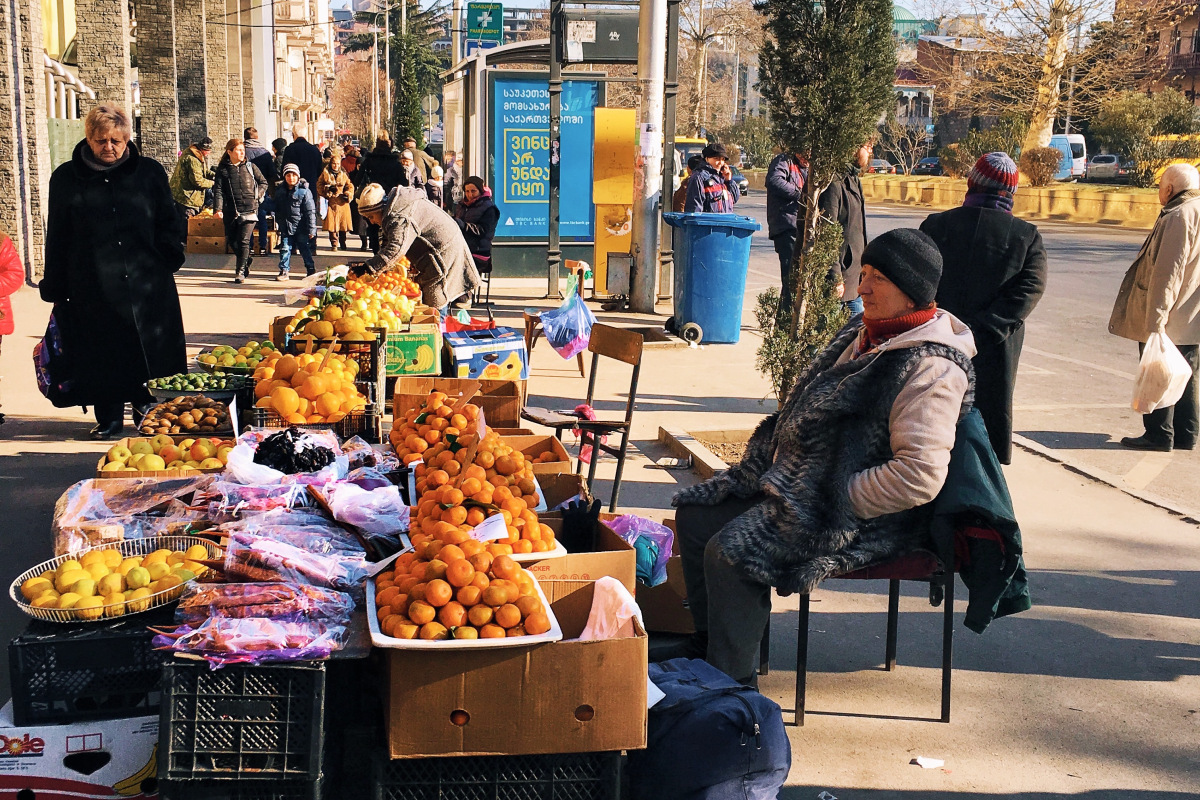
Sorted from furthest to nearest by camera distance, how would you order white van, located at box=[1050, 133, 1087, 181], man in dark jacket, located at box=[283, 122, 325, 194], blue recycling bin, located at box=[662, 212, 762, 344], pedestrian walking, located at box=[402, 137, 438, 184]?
white van, located at box=[1050, 133, 1087, 181] < pedestrian walking, located at box=[402, 137, 438, 184] < man in dark jacket, located at box=[283, 122, 325, 194] < blue recycling bin, located at box=[662, 212, 762, 344]

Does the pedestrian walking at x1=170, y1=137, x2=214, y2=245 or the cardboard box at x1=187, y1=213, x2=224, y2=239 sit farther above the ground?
the pedestrian walking at x1=170, y1=137, x2=214, y2=245

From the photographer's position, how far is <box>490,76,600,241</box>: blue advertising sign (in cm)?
1614

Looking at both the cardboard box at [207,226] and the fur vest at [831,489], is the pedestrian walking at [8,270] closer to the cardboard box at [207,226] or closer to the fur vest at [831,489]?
the fur vest at [831,489]

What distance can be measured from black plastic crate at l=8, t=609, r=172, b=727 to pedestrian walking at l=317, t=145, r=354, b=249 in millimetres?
17983

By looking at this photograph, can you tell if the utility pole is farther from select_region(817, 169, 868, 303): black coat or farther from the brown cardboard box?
the brown cardboard box

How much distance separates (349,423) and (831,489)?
2888 millimetres

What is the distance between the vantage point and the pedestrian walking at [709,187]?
13.0 meters

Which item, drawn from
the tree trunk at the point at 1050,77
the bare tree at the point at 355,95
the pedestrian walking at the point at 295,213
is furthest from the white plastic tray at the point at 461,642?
the bare tree at the point at 355,95

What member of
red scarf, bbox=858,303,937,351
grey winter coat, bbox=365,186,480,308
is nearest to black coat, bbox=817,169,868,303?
grey winter coat, bbox=365,186,480,308

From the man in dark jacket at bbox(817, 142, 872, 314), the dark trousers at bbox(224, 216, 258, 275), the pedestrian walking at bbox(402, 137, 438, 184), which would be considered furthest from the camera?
the pedestrian walking at bbox(402, 137, 438, 184)

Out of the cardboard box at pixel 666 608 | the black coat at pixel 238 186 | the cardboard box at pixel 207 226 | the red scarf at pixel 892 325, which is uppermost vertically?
the black coat at pixel 238 186

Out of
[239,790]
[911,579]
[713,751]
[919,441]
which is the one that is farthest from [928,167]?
[239,790]

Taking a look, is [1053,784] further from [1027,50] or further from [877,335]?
[1027,50]

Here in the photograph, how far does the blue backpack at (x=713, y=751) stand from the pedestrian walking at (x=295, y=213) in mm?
14570
